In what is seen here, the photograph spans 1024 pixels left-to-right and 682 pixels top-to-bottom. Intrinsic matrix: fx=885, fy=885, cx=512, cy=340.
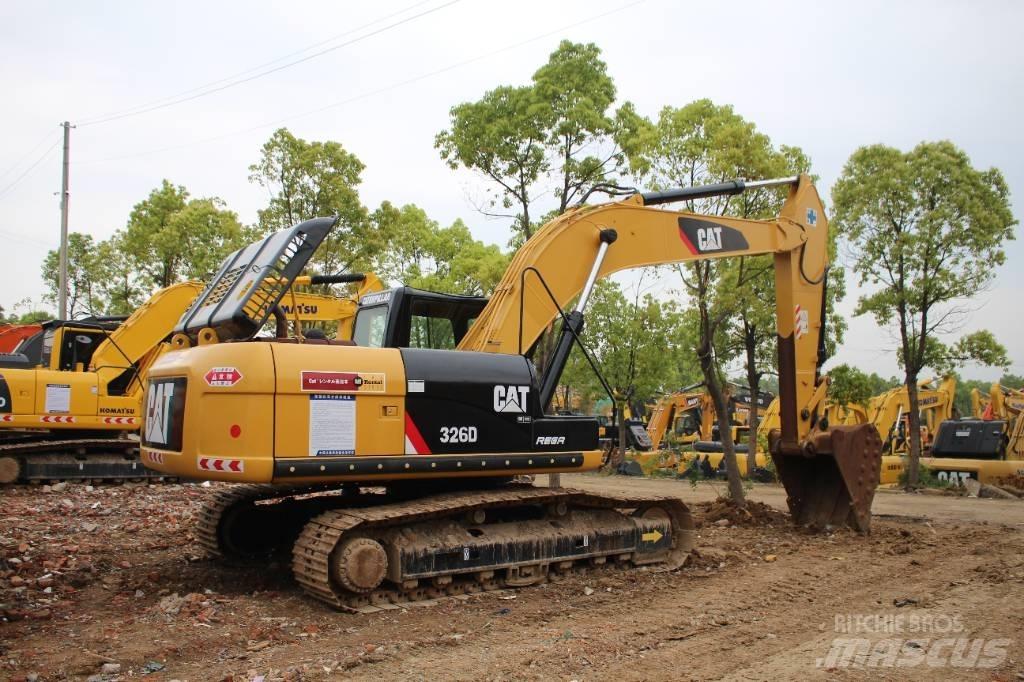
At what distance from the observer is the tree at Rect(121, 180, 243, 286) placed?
22.8 meters

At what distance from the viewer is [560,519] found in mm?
8008

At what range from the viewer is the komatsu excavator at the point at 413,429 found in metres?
6.57

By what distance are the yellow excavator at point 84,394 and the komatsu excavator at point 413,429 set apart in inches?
271

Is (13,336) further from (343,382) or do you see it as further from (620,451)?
(343,382)

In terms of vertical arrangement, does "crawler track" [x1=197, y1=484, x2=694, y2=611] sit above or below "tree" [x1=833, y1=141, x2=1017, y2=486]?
below

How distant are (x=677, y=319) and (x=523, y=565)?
62.4 ft

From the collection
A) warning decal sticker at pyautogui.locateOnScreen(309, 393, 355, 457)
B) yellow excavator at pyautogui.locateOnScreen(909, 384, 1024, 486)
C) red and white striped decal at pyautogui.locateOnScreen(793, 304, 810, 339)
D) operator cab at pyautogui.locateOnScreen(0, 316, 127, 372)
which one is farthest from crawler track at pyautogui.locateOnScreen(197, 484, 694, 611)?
Answer: yellow excavator at pyautogui.locateOnScreen(909, 384, 1024, 486)

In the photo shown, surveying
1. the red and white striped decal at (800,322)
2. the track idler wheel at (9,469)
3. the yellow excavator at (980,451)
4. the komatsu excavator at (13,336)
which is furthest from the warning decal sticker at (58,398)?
the yellow excavator at (980,451)

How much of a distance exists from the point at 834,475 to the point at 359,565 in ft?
19.8

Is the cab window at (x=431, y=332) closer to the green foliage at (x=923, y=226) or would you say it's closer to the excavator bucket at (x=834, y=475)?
the excavator bucket at (x=834, y=475)

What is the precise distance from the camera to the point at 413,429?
7.09 meters

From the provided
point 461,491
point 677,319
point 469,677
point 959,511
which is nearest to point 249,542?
point 461,491

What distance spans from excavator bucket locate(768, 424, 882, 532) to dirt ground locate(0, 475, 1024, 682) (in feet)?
1.64

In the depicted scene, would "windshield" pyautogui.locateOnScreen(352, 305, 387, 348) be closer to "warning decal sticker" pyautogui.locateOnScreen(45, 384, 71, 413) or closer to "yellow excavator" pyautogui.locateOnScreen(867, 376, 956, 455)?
"warning decal sticker" pyautogui.locateOnScreen(45, 384, 71, 413)
